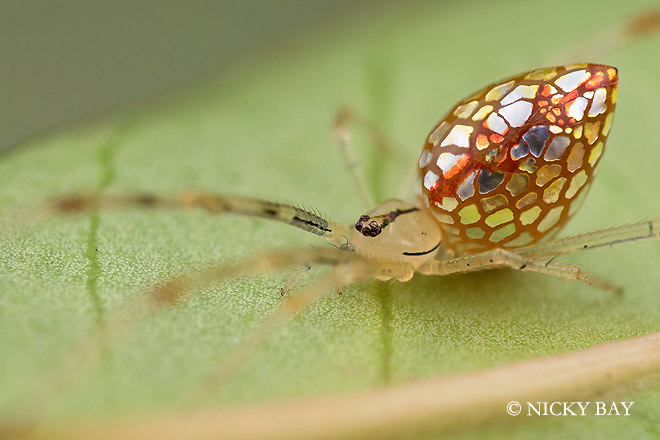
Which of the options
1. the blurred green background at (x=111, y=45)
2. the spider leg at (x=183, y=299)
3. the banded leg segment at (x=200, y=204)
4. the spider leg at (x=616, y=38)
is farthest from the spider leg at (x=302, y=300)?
the blurred green background at (x=111, y=45)

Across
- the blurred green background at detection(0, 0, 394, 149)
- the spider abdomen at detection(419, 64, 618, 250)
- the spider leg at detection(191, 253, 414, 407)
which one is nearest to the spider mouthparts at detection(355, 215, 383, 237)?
the spider leg at detection(191, 253, 414, 407)

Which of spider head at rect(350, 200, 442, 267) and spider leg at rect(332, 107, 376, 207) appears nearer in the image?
spider head at rect(350, 200, 442, 267)

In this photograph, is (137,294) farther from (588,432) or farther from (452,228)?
(588,432)

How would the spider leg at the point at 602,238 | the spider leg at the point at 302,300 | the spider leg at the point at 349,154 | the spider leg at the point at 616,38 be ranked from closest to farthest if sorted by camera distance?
the spider leg at the point at 302,300 → the spider leg at the point at 602,238 → the spider leg at the point at 349,154 → the spider leg at the point at 616,38

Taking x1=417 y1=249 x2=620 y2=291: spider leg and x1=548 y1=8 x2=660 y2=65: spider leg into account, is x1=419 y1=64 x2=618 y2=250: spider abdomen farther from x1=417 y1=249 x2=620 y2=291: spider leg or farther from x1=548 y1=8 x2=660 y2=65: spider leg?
x1=548 y1=8 x2=660 y2=65: spider leg

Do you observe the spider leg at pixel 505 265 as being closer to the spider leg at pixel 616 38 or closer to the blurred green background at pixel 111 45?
the spider leg at pixel 616 38

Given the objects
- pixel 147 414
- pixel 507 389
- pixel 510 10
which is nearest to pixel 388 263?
pixel 507 389
